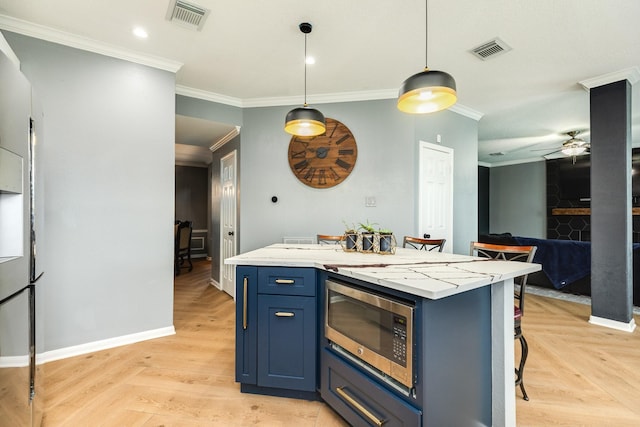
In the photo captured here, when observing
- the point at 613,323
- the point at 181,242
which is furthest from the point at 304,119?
the point at 181,242

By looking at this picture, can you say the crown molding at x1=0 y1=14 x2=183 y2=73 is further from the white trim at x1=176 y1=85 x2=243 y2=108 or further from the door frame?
the door frame

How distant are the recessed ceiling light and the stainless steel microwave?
2487 mm

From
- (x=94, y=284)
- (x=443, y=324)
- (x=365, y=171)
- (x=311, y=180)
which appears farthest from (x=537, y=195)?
(x=94, y=284)

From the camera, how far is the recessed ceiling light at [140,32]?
92.7 inches

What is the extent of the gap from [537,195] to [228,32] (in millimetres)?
8277

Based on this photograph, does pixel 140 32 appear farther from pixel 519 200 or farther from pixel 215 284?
pixel 519 200

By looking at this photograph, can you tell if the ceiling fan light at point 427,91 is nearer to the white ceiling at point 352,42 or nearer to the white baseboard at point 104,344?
the white ceiling at point 352,42

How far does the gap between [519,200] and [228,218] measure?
7630 mm

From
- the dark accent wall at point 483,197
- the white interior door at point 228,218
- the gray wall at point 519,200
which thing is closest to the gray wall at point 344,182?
the white interior door at point 228,218

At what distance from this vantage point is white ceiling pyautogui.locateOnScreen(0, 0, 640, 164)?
6.98 feet

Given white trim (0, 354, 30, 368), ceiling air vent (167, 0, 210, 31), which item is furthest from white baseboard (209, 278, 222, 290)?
ceiling air vent (167, 0, 210, 31)

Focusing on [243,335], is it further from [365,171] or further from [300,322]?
[365,171]

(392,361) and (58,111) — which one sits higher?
(58,111)

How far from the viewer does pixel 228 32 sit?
240 cm
